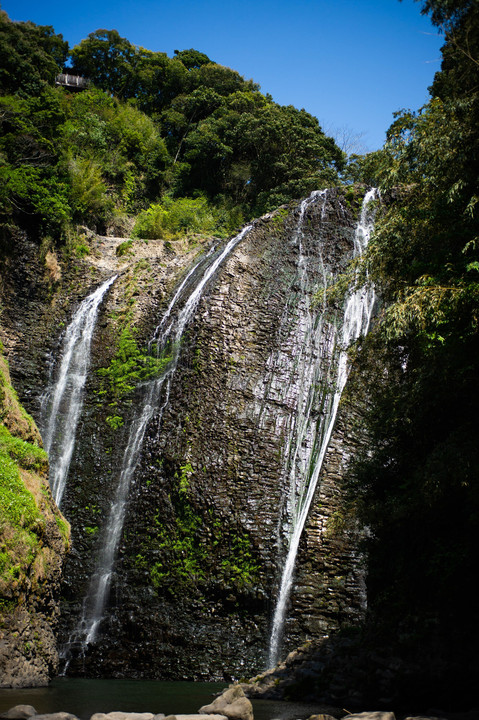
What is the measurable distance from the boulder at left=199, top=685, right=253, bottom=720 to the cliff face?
13.0 feet

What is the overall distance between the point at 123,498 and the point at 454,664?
294 inches

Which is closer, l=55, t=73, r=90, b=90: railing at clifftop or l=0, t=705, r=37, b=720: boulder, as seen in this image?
l=0, t=705, r=37, b=720: boulder

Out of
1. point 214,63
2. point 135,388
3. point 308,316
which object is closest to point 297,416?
point 308,316

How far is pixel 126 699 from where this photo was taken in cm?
691

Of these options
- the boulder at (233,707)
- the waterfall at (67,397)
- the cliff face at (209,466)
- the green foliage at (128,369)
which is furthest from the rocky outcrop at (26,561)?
the green foliage at (128,369)

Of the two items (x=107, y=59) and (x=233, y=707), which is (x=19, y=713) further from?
(x=107, y=59)

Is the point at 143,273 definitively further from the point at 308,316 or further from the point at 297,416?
the point at 297,416

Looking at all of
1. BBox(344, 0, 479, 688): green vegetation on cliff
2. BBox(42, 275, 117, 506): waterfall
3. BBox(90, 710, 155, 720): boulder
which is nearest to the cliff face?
BBox(42, 275, 117, 506): waterfall

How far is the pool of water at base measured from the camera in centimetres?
597

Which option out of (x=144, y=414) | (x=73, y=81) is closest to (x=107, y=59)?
(x=73, y=81)

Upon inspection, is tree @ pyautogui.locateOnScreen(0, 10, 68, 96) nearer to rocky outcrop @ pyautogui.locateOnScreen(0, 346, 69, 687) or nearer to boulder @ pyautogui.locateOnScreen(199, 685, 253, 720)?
rocky outcrop @ pyautogui.locateOnScreen(0, 346, 69, 687)

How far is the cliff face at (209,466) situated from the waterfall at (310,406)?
0.40ft

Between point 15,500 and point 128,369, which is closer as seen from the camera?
point 15,500

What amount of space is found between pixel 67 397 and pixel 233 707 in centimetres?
952
